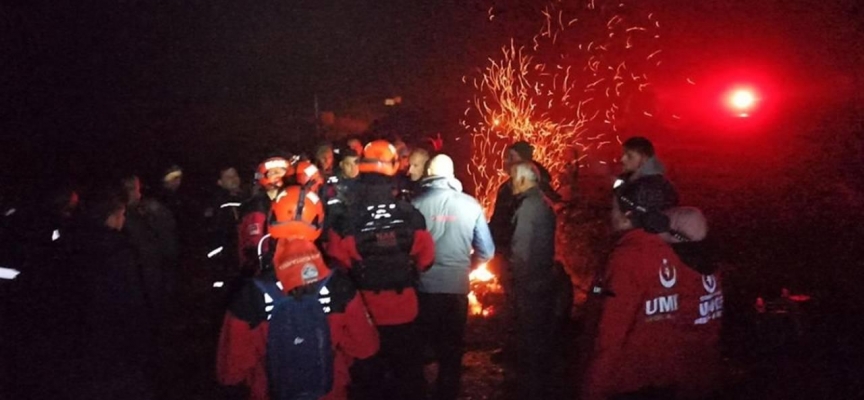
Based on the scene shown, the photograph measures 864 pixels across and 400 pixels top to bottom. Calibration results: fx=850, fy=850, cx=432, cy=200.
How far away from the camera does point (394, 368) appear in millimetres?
6008

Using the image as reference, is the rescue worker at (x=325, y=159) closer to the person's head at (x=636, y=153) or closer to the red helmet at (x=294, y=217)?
the person's head at (x=636, y=153)

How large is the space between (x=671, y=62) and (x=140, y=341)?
21.9m

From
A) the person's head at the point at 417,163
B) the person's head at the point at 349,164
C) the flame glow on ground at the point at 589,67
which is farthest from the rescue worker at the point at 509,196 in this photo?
the flame glow on ground at the point at 589,67

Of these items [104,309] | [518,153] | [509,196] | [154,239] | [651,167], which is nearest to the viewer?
[104,309]

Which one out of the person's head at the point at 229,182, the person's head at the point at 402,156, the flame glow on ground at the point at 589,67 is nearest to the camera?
the person's head at the point at 229,182

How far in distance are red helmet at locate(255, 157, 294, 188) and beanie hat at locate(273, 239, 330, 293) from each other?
8.33 feet

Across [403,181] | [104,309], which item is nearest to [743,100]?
[403,181]

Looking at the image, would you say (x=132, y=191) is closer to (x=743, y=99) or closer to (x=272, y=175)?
(x=272, y=175)

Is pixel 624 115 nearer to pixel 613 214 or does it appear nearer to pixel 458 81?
pixel 458 81

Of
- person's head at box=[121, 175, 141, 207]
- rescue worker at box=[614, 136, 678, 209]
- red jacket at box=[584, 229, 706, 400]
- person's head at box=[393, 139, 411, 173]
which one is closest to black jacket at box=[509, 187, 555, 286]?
rescue worker at box=[614, 136, 678, 209]

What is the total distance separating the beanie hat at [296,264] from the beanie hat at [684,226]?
165cm

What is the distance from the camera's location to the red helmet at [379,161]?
225 inches

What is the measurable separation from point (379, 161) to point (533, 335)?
6.56ft

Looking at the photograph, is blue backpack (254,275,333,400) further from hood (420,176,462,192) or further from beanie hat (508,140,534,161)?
beanie hat (508,140,534,161)
